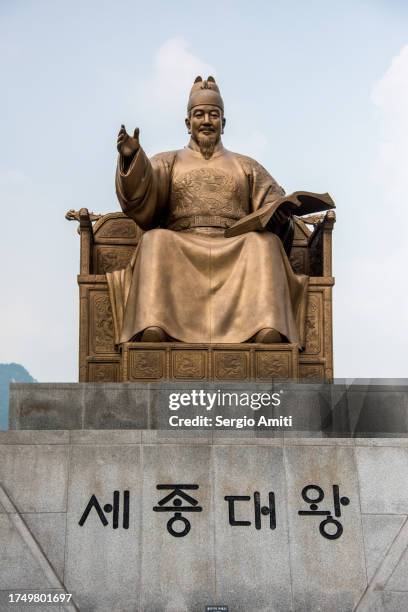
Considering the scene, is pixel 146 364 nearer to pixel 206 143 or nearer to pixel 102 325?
pixel 102 325

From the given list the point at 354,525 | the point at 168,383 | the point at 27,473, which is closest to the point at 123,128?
the point at 168,383

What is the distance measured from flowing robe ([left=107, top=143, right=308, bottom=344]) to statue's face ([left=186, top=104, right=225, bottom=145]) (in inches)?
25.9

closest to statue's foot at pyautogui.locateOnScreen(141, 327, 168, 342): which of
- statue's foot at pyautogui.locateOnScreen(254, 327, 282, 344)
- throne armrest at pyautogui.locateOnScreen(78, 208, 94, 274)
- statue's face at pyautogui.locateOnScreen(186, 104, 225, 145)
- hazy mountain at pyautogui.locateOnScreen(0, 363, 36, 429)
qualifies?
statue's foot at pyautogui.locateOnScreen(254, 327, 282, 344)

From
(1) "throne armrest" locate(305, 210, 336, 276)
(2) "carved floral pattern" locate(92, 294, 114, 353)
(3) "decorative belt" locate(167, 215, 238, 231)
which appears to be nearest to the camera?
(2) "carved floral pattern" locate(92, 294, 114, 353)

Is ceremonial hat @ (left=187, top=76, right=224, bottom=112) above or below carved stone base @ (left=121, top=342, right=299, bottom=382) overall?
above

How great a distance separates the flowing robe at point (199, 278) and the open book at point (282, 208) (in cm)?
11

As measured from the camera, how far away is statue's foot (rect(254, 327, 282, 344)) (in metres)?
9.13

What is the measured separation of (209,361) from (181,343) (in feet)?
0.87

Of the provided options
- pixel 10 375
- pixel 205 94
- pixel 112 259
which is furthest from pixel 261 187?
pixel 10 375

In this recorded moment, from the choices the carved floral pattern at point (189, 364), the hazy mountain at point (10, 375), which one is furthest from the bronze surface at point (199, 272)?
the hazy mountain at point (10, 375)

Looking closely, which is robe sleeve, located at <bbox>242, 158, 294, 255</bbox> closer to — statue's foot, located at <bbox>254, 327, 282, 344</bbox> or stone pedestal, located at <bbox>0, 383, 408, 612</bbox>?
statue's foot, located at <bbox>254, 327, 282, 344</bbox>

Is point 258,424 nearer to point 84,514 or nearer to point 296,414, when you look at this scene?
point 296,414

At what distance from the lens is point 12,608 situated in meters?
7.11

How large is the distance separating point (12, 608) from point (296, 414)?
8.32 ft
